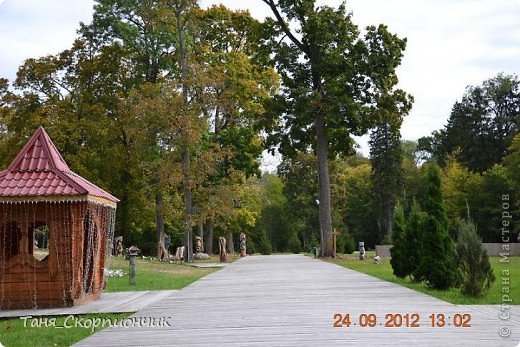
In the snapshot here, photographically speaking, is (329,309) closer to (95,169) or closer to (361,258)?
(361,258)

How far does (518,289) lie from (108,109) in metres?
30.7

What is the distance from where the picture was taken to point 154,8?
35.1 metres

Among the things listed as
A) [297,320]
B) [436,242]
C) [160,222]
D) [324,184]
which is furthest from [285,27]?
[297,320]

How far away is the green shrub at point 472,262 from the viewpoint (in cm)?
1166

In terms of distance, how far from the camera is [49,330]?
9305 millimetres

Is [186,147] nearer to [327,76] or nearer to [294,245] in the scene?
[327,76]

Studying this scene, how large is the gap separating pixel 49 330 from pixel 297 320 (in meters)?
3.64

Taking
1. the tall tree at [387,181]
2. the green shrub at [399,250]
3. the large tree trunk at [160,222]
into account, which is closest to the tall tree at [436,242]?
the green shrub at [399,250]

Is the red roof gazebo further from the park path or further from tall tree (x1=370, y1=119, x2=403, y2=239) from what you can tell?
tall tree (x1=370, y1=119, x2=403, y2=239)

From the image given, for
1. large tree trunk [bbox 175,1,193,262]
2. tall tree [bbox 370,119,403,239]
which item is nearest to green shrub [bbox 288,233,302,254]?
tall tree [bbox 370,119,403,239]

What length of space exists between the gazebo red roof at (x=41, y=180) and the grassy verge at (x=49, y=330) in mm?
2388

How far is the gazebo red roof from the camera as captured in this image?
1202cm

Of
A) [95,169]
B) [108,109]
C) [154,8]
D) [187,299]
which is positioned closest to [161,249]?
[95,169]

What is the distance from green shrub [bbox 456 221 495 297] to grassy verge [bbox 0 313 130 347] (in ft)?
20.5
